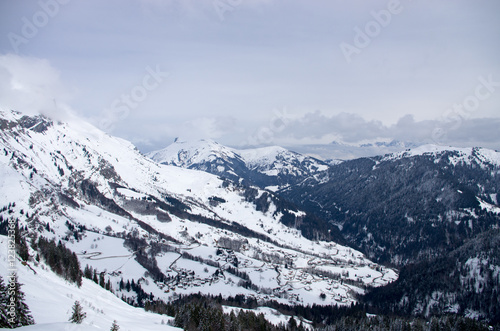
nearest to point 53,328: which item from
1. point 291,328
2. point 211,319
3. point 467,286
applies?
point 211,319

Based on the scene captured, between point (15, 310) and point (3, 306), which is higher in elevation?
point (3, 306)

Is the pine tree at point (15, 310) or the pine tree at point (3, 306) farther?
the pine tree at point (15, 310)

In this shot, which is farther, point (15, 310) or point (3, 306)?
point (15, 310)

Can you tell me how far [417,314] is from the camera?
189 metres

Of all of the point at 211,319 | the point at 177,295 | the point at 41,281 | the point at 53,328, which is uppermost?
the point at 53,328

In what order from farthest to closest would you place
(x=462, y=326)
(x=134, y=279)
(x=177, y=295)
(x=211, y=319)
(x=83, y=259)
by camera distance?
(x=83, y=259) < (x=134, y=279) < (x=177, y=295) < (x=462, y=326) < (x=211, y=319)

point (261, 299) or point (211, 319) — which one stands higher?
point (211, 319)

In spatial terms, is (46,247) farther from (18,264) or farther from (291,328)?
(291,328)

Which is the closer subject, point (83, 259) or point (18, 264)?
point (18, 264)

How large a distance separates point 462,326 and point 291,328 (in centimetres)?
6736

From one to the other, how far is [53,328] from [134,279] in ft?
541

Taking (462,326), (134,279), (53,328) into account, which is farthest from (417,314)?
(53,328)

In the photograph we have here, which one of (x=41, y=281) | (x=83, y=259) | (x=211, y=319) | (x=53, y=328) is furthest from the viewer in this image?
(x=83, y=259)

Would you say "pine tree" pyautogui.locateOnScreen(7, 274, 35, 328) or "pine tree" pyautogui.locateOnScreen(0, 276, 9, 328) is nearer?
"pine tree" pyautogui.locateOnScreen(0, 276, 9, 328)
